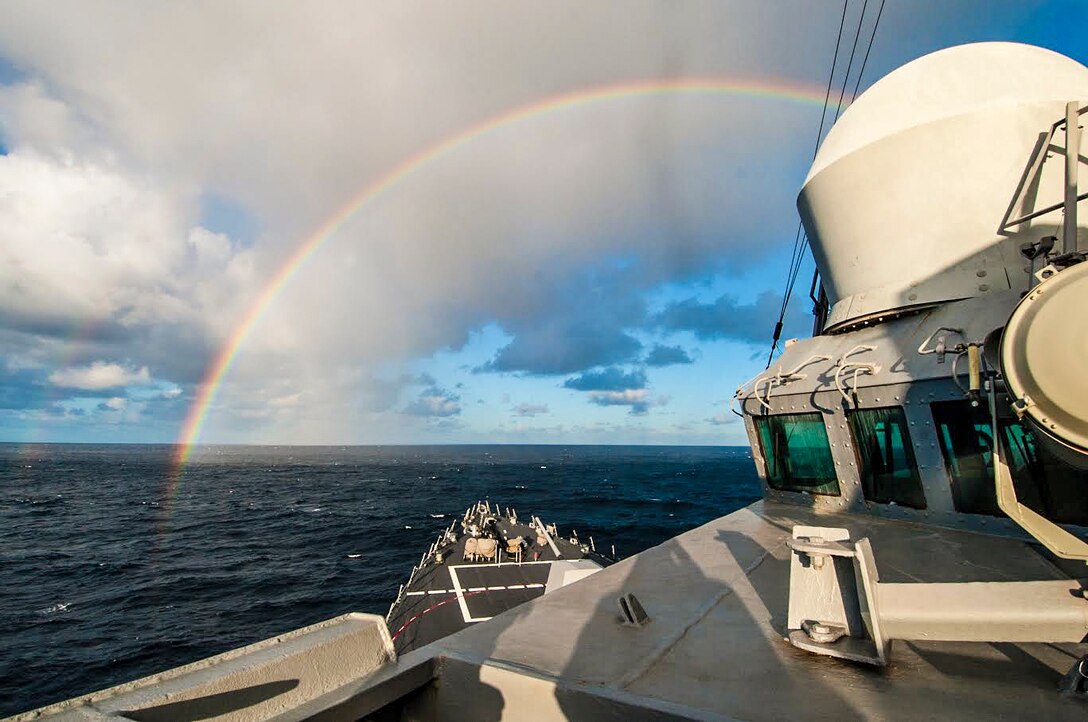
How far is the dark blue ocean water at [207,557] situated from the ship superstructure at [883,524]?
22614 millimetres

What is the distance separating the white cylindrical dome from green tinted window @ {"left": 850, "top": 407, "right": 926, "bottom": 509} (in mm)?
1866

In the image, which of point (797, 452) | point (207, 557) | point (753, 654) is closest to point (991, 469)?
point (797, 452)

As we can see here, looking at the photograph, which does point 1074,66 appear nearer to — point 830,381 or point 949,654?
point 830,381

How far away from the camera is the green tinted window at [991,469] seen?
5.77m

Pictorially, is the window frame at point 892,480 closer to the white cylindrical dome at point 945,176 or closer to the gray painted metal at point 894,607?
the white cylindrical dome at point 945,176

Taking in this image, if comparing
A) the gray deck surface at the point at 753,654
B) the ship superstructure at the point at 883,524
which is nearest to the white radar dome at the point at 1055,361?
the ship superstructure at the point at 883,524

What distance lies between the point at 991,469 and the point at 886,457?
1.22 metres

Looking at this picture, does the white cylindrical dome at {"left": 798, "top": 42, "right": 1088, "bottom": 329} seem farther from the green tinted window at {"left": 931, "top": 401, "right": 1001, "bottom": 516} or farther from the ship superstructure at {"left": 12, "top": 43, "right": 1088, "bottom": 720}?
the green tinted window at {"left": 931, "top": 401, "right": 1001, "bottom": 516}

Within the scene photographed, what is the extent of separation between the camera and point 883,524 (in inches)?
283

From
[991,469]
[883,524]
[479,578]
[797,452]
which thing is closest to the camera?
[991,469]


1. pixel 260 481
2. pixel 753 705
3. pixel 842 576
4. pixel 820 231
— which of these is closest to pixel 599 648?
pixel 753 705

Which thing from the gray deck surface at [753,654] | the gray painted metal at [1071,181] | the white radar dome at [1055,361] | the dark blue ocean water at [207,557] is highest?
the gray painted metal at [1071,181]

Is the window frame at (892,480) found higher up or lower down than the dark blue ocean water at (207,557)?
higher up

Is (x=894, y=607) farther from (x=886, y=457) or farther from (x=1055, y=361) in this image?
(x=886, y=457)
